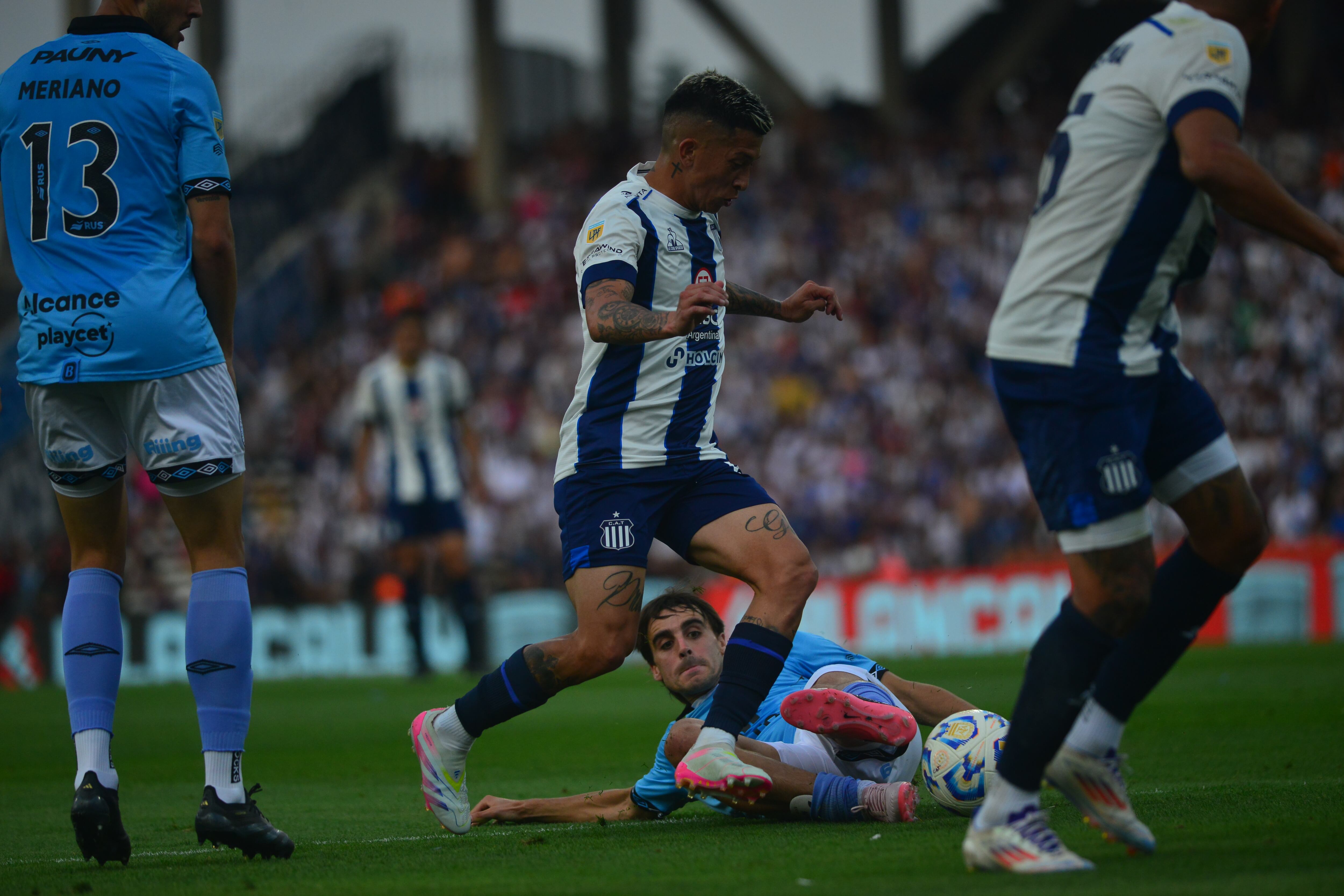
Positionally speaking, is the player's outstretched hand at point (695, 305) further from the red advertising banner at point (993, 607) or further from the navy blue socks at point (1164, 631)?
the red advertising banner at point (993, 607)

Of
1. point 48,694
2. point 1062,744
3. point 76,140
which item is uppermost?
point 76,140

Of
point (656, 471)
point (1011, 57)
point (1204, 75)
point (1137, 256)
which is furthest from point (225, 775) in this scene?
point (1011, 57)

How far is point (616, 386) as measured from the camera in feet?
15.3

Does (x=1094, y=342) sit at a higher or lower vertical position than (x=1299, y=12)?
lower

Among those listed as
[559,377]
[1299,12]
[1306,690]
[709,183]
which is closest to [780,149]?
[559,377]

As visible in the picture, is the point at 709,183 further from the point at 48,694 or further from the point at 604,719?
the point at 48,694

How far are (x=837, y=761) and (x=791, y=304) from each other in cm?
149

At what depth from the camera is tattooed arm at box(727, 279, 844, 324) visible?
188 inches

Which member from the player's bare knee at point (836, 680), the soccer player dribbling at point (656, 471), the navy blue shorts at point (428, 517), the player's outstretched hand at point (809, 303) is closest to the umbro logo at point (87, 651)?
the soccer player dribbling at point (656, 471)

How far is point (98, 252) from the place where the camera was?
4.17m

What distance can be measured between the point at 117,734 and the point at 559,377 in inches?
489

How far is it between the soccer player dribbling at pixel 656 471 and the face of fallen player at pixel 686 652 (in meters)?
0.35

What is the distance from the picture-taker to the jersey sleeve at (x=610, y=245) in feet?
14.6

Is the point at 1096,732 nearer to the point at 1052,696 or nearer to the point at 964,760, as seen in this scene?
the point at 1052,696
